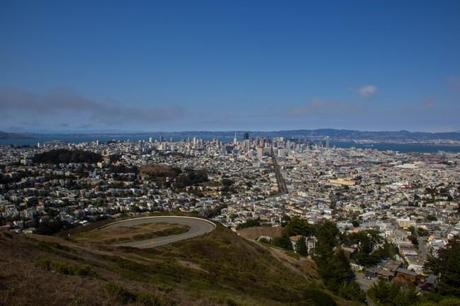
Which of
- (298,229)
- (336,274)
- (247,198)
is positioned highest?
(336,274)

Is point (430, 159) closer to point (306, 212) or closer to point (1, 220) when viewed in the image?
point (306, 212)

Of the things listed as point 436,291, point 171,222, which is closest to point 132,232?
point 171,222

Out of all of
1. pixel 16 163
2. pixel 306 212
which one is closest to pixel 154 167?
pixel 16 163

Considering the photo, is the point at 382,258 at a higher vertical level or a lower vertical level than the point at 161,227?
lower

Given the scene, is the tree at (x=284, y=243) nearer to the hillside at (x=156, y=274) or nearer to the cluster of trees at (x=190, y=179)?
the hillside at (x=156, y=274)

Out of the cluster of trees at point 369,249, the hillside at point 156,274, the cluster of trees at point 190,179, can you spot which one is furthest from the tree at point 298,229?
the cluster of trees at point 190,179

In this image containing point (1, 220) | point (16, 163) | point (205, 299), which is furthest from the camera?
point (16, 163)

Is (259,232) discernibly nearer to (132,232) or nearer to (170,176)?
(132,232)
